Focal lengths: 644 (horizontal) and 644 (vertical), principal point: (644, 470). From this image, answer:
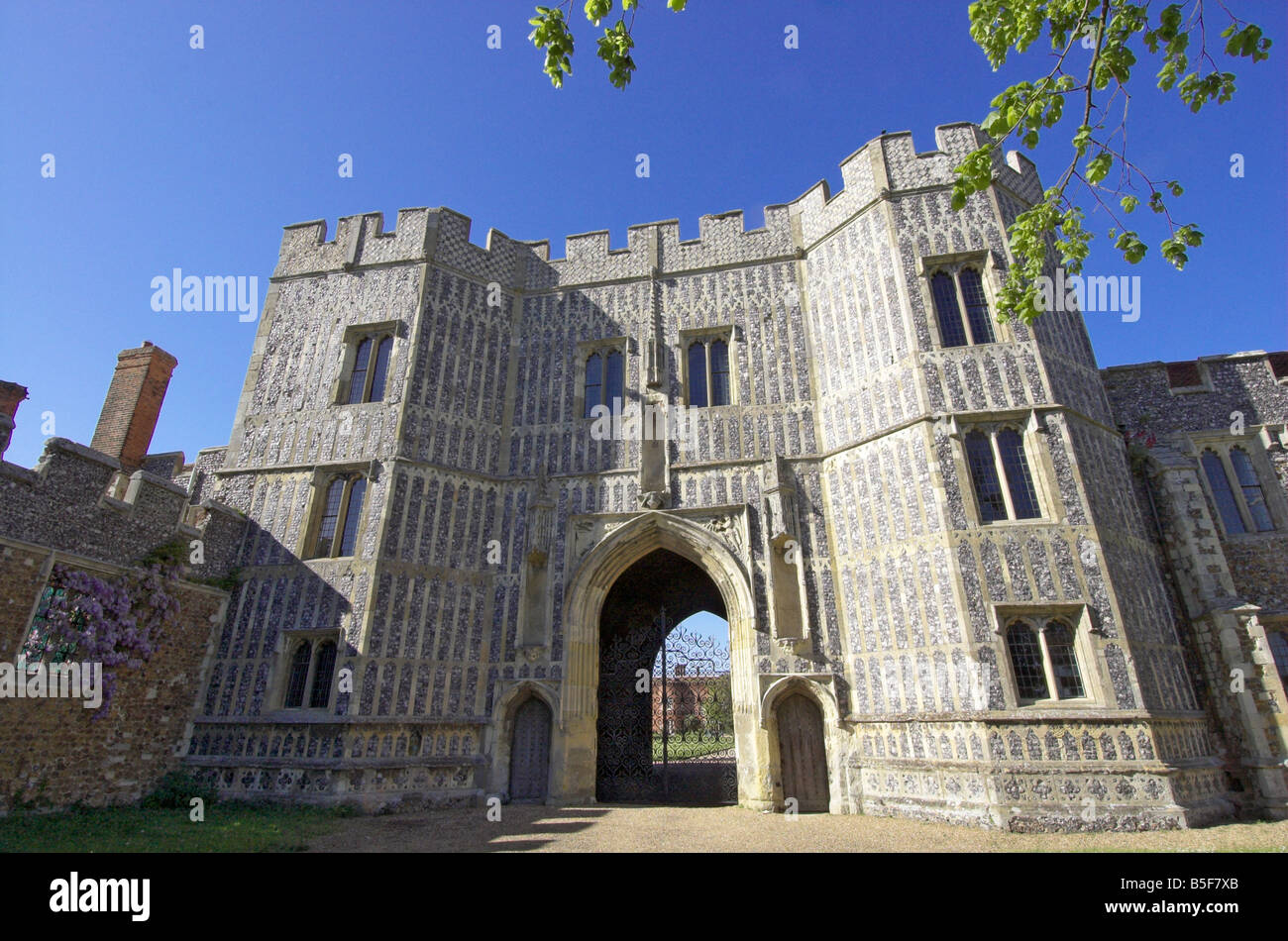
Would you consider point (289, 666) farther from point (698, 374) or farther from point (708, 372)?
point (708, 372)

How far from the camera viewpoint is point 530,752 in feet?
40.0

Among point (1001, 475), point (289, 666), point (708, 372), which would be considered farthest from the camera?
point (708, 372)

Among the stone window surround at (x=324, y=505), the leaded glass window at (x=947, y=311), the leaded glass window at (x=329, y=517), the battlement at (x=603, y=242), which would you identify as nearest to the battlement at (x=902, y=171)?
the battlement at (x=603, y=242)

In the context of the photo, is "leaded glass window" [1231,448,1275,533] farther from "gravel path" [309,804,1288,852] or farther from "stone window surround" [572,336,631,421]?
"stone window surround" [572,336,631,421]

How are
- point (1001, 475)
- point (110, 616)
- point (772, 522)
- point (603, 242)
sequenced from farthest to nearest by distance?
point (603, 242) → point (772, 522) → point (1001, 475) → point (110, 616)

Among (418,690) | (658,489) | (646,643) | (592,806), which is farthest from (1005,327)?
(418,690)

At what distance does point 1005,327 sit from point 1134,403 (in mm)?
4207

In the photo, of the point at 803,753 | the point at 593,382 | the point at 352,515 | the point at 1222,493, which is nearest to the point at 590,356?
the point at 593,382

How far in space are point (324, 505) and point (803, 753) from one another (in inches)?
407

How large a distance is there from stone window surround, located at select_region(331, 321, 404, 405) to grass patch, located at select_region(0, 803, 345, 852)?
7.76 m

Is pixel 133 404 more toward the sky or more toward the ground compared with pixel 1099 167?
more toward the sky

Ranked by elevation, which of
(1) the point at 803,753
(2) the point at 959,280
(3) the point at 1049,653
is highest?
(2) the point at 959,280

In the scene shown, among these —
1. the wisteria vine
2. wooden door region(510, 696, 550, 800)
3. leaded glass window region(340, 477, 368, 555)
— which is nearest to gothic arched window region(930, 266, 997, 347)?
wooden door region(510, 696, 550, 800)

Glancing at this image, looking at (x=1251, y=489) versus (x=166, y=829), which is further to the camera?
(x=1251, y=489)
